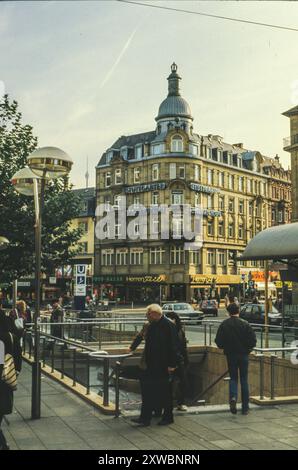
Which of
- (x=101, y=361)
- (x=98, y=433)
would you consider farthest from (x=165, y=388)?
(x=101, y=361)

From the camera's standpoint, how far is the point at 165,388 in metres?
8.45

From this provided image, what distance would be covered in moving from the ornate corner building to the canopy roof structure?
4252cm

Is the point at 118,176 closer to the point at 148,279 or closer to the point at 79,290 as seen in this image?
the point at 148,279

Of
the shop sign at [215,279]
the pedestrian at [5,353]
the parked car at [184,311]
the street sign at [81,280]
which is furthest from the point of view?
the shop sign at [215,279]

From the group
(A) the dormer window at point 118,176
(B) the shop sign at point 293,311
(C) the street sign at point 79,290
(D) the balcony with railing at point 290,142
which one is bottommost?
(B) the shop sign at point 293,311

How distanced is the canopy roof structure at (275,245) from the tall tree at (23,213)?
7.93m

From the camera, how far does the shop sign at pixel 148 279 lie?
214ft

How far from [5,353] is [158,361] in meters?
2.12

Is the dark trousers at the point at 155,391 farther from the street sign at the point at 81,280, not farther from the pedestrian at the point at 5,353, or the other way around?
the street sign at the point at 81,280

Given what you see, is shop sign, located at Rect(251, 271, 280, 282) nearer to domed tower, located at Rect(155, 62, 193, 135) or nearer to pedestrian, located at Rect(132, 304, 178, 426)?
domed tower, located at Rect(155, 62, 193, 135)

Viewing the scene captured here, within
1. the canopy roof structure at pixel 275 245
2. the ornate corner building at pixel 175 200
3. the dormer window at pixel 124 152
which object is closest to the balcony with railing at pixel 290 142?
the ornate corner building at pixel 175 200

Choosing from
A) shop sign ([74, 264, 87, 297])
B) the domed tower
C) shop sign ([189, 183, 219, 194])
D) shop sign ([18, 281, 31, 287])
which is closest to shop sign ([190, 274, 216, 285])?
shop sign ([189, 183, 219, 194])

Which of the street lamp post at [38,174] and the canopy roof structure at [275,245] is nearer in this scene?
the street lamp post at [38,174]

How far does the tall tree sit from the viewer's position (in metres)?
21.8
